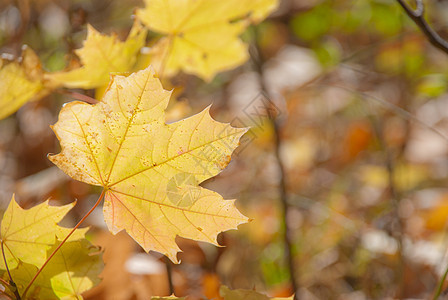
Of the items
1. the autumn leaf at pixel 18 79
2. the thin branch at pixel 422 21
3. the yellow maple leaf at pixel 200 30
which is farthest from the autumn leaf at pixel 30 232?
the thin branch at pixel 422 21

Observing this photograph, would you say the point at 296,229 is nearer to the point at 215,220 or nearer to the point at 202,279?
the point at 202,279

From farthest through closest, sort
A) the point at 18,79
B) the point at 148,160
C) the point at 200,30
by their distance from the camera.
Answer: the point at 200,30 < the point at 18,79 < the point at 148,160

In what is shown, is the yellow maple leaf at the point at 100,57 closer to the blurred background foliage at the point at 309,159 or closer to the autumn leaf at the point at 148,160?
the blurred background foliage at the point at 309,159

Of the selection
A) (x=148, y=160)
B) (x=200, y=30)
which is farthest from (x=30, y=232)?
(x=200, y=30)

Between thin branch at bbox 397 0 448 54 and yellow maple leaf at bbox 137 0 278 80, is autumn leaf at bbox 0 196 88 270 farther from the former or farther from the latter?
thin branch at bbox 397 0 448 54

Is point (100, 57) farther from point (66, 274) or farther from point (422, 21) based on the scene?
point (422, 21)

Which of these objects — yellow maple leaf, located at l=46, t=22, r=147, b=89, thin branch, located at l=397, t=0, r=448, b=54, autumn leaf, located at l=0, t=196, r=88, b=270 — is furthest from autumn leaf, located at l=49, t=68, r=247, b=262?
thin branch, located at l=397, t=0, r=448, b=54
